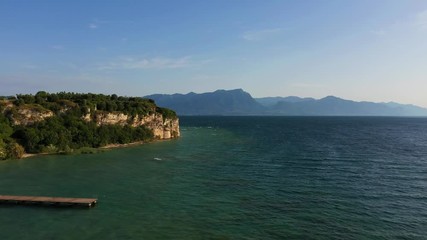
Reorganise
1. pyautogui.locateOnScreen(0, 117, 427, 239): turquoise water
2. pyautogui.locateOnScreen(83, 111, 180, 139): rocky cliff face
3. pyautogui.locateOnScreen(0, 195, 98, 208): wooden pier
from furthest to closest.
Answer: pyautogui.locateOnScreen(83, 111, 180, 139): rocky cliff face, pyautogui.locateOnScreen(0, 195, 98, 208): wooden pier, pyautogui.locateOnScreen(0, 117, 427, 239): turquoise water

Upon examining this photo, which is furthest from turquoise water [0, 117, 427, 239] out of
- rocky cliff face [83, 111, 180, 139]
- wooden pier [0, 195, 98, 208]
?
rocky cliff face [83, 111, 180, 139]

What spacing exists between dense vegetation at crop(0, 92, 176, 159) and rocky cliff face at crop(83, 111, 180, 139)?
5.75 ft

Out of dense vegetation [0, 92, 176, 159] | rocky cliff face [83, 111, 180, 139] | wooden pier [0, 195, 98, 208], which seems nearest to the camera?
wooden pier [0, 195, 98, 208]

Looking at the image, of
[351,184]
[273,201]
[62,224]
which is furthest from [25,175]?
[351,184]

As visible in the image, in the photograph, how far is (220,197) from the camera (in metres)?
55.8

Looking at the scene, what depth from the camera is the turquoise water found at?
1650 inches

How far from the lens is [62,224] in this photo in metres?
44.1

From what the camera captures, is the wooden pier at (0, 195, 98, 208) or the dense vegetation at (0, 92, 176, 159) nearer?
the wooden pier at (0, 195, 98, 208)

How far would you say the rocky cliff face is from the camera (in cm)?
13027

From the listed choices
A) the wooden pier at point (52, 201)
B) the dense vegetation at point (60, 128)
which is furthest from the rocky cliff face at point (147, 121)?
the wooden pier at point (52, 201)

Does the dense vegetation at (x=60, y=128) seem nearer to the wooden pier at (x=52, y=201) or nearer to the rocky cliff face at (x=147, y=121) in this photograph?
the rocky cliff face at (x=147, y=121)

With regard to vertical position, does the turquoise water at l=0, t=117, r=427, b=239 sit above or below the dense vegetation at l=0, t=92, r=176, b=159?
below

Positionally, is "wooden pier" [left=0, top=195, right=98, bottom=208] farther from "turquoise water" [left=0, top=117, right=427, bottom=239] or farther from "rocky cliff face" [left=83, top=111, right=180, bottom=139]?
"rocky cliff face" [left=83, top=111, right=180, bottom=139]

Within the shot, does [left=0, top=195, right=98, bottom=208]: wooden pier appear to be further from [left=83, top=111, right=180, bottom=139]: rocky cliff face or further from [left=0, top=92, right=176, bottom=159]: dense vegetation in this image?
[left=83, top=111, right=180, bottom=139]: rocky cliff face
